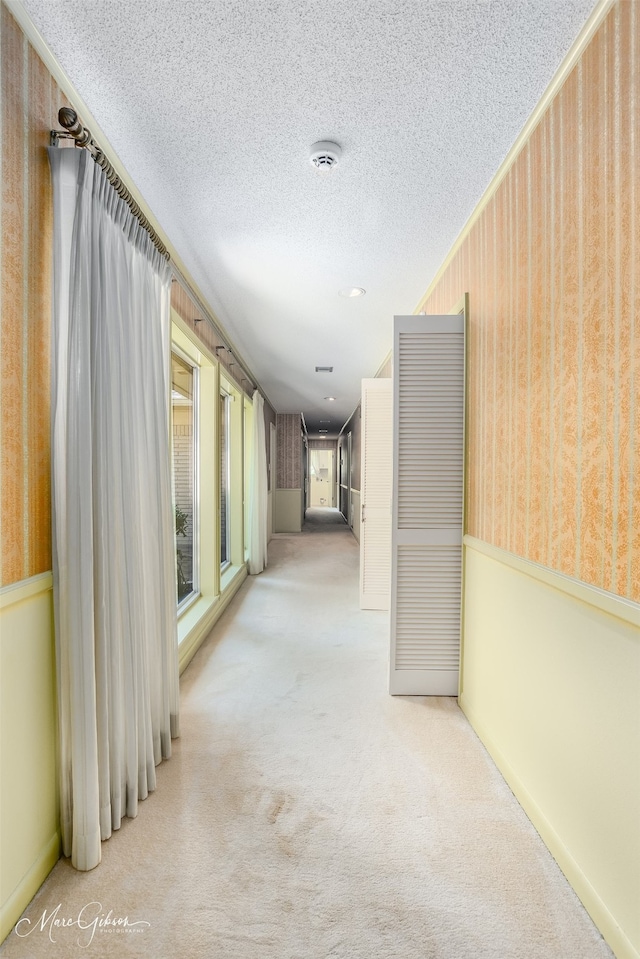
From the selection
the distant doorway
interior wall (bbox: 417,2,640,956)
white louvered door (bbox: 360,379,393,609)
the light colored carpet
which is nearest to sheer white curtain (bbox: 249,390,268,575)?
white louvered door (bbox: 360,379,393,609)

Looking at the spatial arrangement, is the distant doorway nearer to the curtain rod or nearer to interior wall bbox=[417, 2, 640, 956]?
interior wall bbox=[417, 2, 640, 956]

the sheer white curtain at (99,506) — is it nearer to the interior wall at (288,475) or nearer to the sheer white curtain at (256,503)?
the sheer white curtain at (256,503)

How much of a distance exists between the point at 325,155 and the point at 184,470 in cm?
252

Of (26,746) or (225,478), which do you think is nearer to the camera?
(26,746)

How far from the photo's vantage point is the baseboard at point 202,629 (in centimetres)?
285

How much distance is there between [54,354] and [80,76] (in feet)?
2.98

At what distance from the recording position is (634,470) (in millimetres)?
1133

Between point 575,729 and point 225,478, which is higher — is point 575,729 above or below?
below

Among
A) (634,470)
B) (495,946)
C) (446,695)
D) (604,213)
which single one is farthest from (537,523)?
(446,695)

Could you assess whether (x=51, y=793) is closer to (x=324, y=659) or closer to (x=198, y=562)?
(x=324, y=659)

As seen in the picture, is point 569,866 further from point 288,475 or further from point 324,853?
point 288,475

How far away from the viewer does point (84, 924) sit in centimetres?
125

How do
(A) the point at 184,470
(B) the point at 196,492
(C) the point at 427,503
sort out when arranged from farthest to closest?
1. (B) the point at 196,492
2. (A) the point at 184,470
3. (C) the point at 427,503

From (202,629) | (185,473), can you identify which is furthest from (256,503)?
(202,629)
